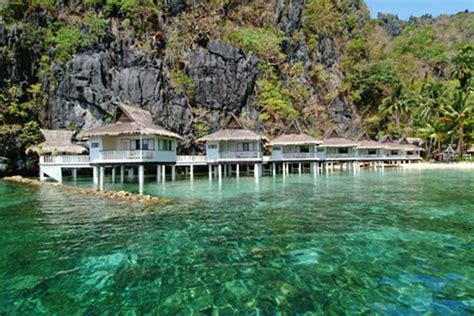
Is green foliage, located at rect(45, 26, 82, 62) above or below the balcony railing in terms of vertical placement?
above

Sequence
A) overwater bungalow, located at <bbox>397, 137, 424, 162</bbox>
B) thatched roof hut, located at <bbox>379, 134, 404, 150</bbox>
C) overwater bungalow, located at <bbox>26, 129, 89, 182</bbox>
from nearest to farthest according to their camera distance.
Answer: overwater bungalow, located at <bbox>26, 129, 89, 182</bbox> → thatched roof hut, located at <bbox>379, 134, 404, 150</bbox> → overwater bungalow, located at <bbox>397, 137, 424, 162</bbox>

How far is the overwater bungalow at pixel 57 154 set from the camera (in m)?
25.9

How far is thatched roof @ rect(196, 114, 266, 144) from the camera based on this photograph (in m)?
26.8

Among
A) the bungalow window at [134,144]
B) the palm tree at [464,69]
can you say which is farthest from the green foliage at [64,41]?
the palm tree at [464,69]

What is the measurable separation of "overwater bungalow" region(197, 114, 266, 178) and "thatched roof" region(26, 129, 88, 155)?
Result: 458 inches

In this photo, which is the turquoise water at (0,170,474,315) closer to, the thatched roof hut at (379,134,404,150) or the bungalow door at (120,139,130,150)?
the bungalow door at (120,139,130,150)

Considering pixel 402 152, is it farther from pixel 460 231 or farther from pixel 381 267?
pixel 381 267

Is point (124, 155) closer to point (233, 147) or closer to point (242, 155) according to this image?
point (242, 155)

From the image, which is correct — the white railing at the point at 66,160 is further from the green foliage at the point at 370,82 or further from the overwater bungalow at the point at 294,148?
the green foliage at the point at 370,82

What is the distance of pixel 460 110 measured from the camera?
142 ft

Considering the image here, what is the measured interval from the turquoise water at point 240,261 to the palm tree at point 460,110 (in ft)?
127

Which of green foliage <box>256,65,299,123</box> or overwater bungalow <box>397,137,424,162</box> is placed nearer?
green foliage <box>256,65,299,123</box>

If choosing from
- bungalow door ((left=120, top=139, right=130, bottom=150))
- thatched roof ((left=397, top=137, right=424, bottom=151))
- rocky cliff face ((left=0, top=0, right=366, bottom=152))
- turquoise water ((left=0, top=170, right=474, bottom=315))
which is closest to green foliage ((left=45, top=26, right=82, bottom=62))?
rocky cliff face ((left=0, top=0, right=366, bottom=152))

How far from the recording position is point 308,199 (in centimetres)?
1467
